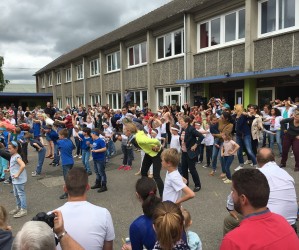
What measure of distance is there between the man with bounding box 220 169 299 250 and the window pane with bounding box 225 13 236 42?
533 inches

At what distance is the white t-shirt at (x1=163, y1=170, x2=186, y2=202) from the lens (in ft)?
13.2

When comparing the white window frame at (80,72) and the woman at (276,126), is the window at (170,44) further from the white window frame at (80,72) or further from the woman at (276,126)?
the white window frame at (80,72)

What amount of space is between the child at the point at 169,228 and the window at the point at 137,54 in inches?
782

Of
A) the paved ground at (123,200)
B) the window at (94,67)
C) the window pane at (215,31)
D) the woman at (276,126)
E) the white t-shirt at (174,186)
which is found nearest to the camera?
the white t-shirt at (174,186)

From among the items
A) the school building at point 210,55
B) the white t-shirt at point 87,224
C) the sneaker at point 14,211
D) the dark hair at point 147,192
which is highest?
the school building at point 210,55

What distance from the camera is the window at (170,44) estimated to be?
17.7m

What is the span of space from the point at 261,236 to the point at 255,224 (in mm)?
100

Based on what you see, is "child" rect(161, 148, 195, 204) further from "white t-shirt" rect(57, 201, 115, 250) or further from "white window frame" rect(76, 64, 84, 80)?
"white window frame" rect(76, 64, 84, 80)

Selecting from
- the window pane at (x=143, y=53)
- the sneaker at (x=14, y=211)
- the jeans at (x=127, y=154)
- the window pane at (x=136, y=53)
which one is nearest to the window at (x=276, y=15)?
the jeans at (x=127, y=154)

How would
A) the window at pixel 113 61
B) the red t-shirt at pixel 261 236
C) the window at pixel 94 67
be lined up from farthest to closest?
the window at pixel 94 67
the window at pixel 113 61
the red t-shirt at pixel 261 236

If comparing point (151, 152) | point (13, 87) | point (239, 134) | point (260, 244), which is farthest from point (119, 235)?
point (13, 87)

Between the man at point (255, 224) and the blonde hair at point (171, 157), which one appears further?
the blonde hair at point (171, 157)

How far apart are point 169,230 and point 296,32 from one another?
11.8 metres

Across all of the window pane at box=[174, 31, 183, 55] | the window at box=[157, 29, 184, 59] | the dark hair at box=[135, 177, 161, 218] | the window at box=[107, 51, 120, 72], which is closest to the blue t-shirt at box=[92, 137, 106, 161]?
the dark hair at box=[135, 177, 161, 218]
